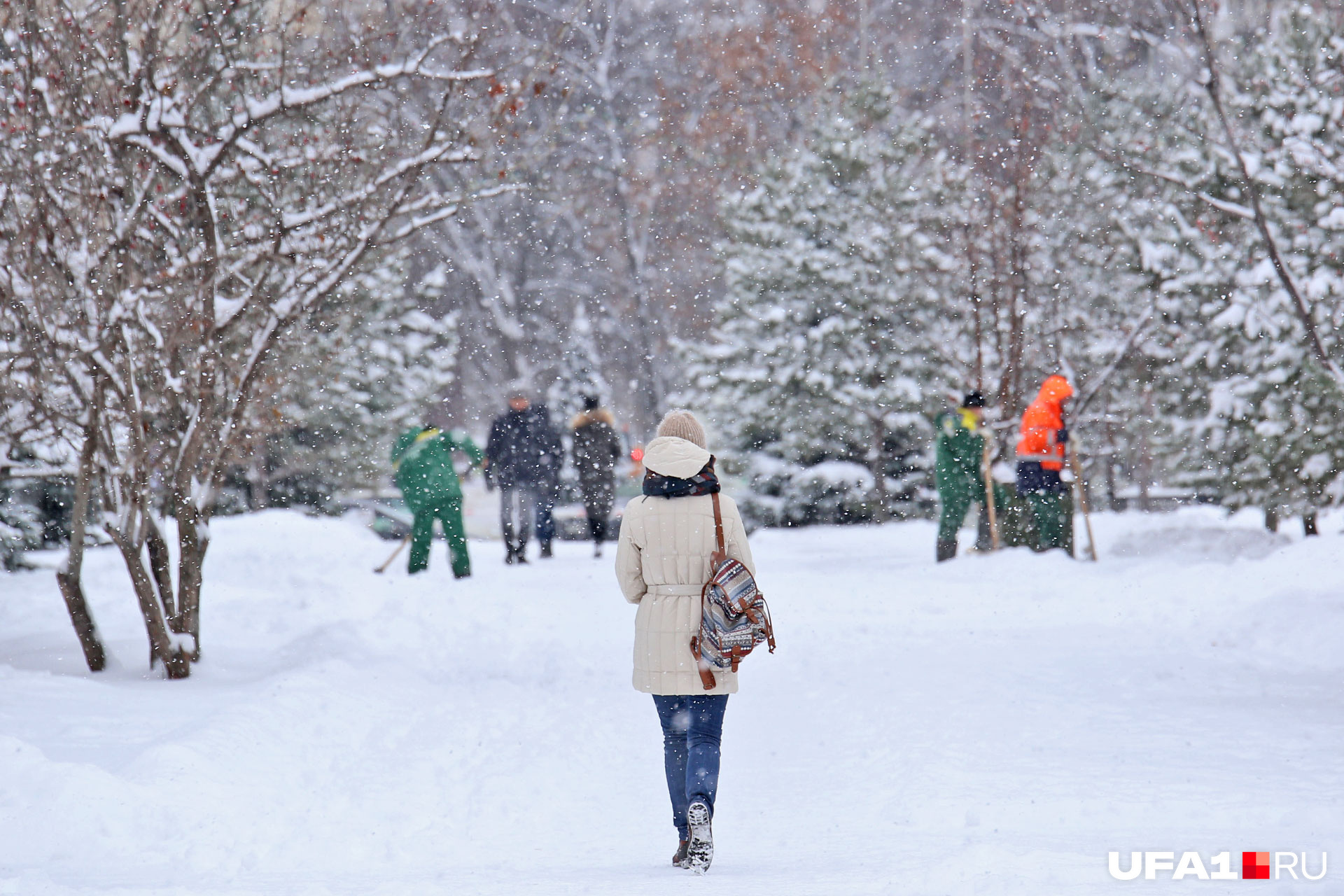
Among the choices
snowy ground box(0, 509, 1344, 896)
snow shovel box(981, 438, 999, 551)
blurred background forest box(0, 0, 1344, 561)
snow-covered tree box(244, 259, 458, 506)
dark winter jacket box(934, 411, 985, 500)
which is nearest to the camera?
snowy ground box(0, 509, 1344, 896)

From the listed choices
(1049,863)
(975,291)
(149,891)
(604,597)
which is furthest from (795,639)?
(975,291)

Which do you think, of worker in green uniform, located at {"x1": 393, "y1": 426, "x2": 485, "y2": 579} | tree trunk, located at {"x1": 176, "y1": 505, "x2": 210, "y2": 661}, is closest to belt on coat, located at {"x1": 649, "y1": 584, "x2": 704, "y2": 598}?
tree trunk, located at {"x1": 176, "y1": 505, "x2": 210, "y2": 661}

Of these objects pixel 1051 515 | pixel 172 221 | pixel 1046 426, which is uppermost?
pixel 172 221

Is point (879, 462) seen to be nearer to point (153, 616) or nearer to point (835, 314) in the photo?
point (835, 314)

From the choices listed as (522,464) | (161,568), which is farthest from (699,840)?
(522,464)

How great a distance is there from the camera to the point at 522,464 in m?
15.6

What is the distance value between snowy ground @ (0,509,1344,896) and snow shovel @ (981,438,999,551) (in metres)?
2.76

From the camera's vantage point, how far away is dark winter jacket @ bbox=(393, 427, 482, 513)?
547 inches

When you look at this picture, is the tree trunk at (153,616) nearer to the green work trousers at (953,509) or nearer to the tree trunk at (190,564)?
the tree trunk at (190,564)

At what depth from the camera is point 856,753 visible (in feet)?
21.8

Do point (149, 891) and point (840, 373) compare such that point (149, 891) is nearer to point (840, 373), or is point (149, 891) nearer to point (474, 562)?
point (474, 562)

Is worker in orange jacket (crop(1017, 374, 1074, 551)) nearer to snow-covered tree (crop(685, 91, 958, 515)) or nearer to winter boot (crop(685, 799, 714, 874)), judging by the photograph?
snow-covered tree (crop(685, 91, 958, 515))

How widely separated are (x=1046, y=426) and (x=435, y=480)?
6.60 metres

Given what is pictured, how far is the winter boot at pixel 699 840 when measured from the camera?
4.61m
